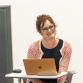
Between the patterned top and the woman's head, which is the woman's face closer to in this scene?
the woman's head

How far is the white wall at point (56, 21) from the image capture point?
4.13 meters

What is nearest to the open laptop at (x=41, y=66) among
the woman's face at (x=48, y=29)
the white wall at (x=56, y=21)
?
the woman's face at (x=48, y=29)

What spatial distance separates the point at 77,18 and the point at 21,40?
95cm

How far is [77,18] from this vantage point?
411cm

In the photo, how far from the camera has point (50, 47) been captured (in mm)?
3178

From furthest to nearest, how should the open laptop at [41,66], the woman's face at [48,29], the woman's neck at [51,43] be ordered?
1. the woman's neck at [51,43]
2. the woman's face at [48,29]
3. the open laptop at [41,66]

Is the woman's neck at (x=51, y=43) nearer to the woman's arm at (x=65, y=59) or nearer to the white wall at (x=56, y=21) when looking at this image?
the woman's arm at (x=65, y=59)

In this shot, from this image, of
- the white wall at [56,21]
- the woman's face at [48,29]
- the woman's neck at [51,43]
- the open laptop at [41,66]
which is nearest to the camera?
the open laptop at [41,66]

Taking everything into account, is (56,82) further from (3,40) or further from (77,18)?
(3,40)

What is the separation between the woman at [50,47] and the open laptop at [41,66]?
185 millimetres

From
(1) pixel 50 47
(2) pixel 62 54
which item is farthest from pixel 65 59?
(1) pixel 50 47

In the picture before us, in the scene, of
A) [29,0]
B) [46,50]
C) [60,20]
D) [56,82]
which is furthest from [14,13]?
[56,82]

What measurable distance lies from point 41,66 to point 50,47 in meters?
0.42

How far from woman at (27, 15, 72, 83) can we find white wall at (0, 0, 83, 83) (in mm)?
1001
